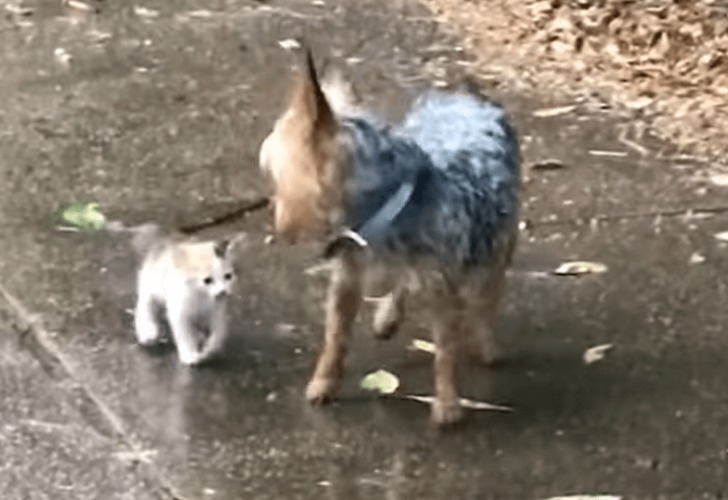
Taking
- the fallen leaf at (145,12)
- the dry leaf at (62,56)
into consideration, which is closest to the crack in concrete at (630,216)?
the dry leaf at (62,56)

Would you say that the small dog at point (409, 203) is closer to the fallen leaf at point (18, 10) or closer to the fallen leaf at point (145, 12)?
the fallen leaf at point (145, 12)

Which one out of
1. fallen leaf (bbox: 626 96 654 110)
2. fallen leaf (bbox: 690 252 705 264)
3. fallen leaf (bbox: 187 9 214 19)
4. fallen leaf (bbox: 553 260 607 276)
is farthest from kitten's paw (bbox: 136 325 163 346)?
fallen leaf (bbox: 187 9 214 19)

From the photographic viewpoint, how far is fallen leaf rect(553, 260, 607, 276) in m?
6.32

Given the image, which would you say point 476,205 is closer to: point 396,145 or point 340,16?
point 396,145

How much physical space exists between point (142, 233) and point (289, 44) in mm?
2184

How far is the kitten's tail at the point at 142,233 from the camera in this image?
6.41m

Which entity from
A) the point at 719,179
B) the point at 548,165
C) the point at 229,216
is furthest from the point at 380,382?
the point at 719,179

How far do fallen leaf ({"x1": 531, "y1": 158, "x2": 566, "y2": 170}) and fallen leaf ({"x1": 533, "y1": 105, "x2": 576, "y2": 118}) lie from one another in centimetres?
52

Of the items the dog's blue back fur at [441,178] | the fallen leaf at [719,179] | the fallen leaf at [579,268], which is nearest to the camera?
the dog's blue back fur at [441,178]

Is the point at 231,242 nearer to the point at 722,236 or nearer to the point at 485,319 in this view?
the point at 485,319

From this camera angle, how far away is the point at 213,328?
562cm

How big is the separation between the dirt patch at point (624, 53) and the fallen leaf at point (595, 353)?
1.80 m

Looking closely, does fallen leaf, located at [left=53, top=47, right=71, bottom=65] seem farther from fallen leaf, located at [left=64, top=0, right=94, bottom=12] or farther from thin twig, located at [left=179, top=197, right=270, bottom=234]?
thin twig, located at [left=179, top=197, right=270, bottom=234]

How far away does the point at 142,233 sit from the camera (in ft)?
21.4
